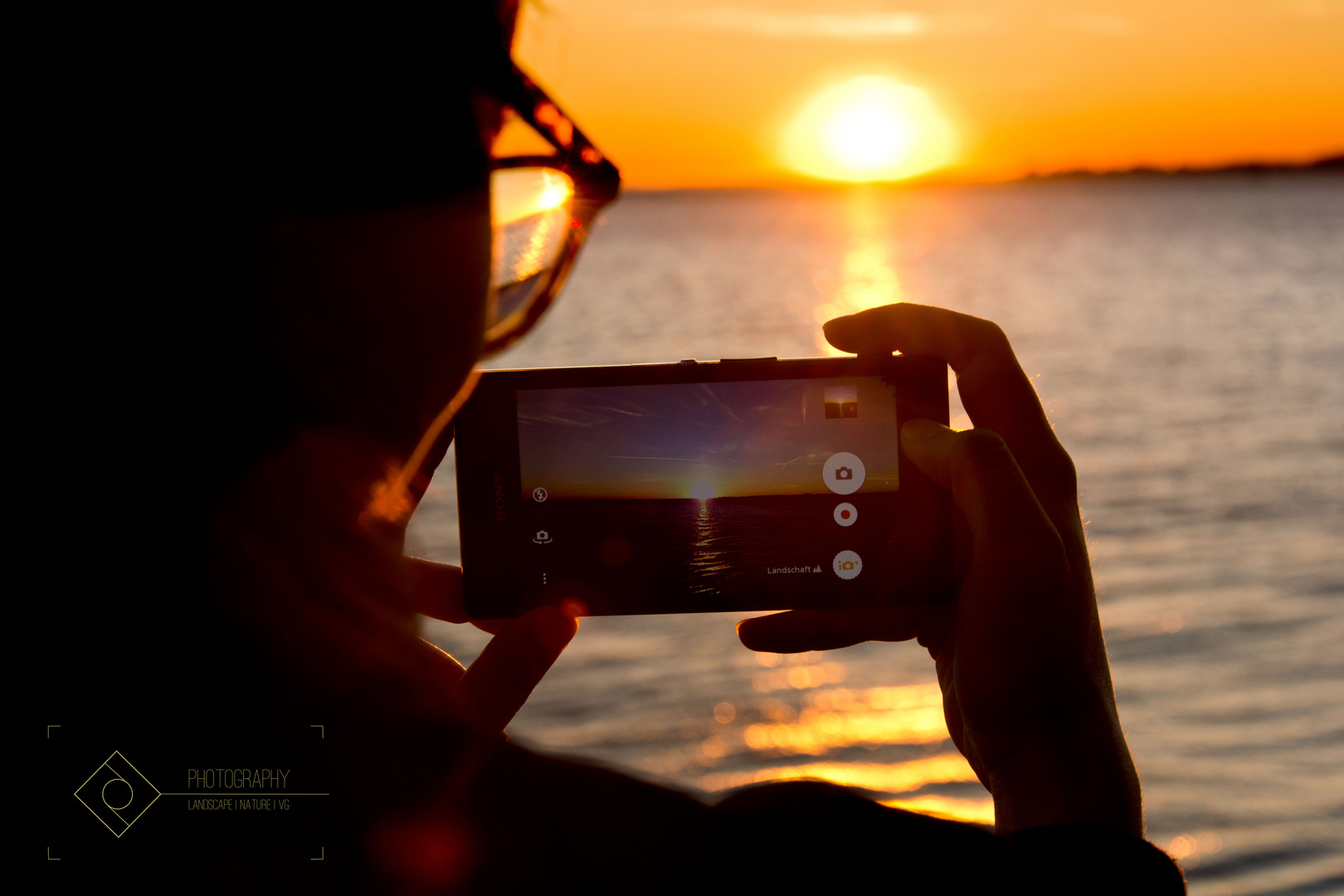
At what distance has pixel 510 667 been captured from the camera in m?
1.32

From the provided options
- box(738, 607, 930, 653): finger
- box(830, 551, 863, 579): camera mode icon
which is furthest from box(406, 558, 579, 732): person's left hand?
box(830, 551, 863, 579): camera mode icon

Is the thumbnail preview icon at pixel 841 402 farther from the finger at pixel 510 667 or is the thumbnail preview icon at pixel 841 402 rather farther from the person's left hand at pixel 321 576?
the person's left hand at pixel 321 576

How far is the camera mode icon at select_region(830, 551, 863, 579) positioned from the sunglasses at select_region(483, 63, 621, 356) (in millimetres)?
536

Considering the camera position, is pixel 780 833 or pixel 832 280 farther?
pixel 832 280

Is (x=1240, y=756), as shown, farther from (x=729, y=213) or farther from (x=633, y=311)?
(x=729, y=213)

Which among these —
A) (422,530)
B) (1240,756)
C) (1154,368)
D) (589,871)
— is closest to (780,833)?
(589,871)

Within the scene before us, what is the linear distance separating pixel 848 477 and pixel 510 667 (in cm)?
54

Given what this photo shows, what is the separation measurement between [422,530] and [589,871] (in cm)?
617

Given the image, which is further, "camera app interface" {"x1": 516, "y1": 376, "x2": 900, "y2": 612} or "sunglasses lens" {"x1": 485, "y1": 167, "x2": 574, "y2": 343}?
"camera app interface" {"x1": 516, "y1": 376, "x2": 900, "y2": 612}

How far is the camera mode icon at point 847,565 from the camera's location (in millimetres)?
1473

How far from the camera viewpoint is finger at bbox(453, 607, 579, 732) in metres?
1.29

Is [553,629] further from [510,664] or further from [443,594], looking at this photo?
[443,594]

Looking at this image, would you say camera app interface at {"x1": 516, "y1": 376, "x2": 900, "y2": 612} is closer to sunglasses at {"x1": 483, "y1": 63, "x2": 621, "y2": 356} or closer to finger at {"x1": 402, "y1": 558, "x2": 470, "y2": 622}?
finger at {"x1": 402, "y1": 558, "x2": 470, "y2": 622}

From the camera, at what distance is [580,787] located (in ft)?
2.33
